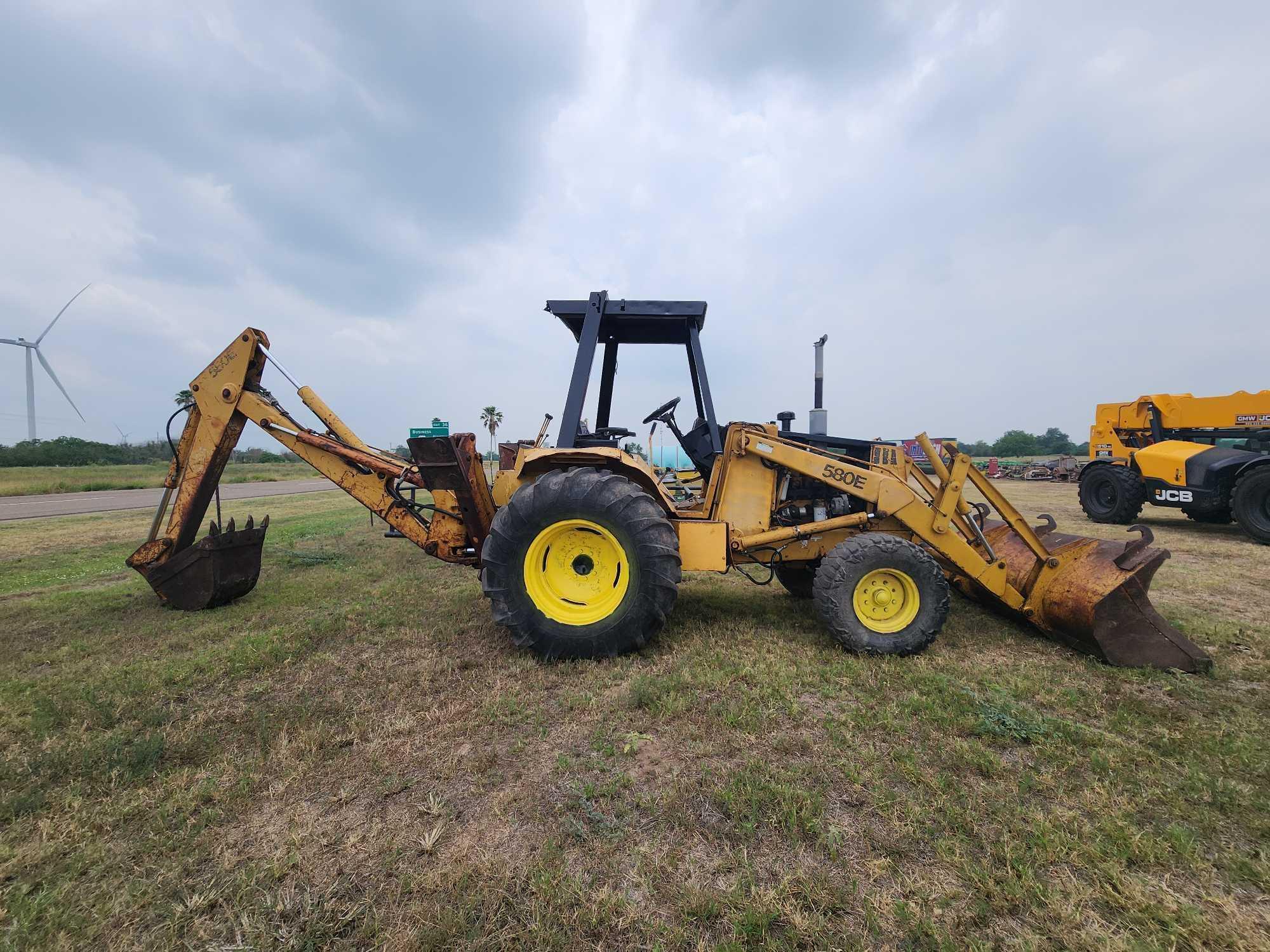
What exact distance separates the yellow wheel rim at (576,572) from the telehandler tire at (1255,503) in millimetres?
9640

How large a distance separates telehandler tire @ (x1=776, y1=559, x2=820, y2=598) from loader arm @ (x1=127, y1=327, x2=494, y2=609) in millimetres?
2715

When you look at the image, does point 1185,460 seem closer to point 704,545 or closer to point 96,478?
point 704,545

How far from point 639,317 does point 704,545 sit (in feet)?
6.18

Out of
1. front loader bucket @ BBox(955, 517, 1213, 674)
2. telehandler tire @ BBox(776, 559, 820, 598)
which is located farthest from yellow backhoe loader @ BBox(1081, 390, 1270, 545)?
telehandler tire @ BBox(776, 559, 820, 598)

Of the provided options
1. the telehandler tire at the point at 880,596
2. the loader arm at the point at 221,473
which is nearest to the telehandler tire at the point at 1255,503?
the telehandler tire at the point at 880,596

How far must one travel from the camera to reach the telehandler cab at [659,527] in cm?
339

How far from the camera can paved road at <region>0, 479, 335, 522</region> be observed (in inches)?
565

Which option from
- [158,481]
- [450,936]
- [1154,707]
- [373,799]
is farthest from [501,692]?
[158,481]

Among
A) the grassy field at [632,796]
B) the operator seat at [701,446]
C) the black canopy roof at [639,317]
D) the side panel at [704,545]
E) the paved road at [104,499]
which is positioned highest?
the black canopy roof at [639,317]

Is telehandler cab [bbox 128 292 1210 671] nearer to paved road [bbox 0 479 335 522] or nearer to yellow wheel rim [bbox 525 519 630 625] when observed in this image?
yellow wheel rim [bbox 525 519 630 625]

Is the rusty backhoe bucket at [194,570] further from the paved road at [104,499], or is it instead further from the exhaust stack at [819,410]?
the paved road at [104,499]

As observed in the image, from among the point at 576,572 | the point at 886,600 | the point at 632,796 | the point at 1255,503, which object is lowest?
the point at 632,796

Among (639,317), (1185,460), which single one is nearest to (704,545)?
(639,317)

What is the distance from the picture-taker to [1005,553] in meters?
4.23
